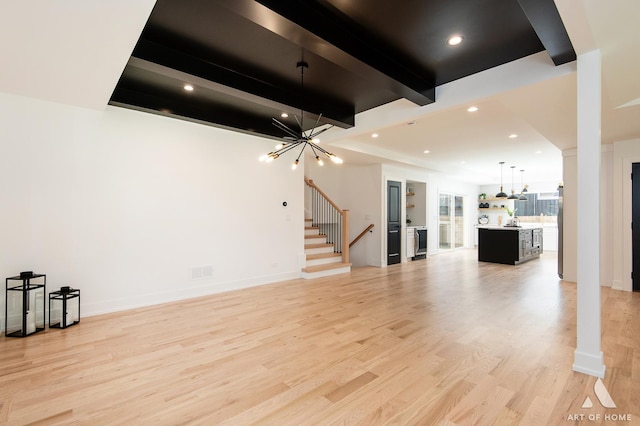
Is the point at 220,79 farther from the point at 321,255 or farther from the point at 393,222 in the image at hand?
the point at 393,222

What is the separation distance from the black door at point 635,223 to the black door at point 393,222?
4.45 meters

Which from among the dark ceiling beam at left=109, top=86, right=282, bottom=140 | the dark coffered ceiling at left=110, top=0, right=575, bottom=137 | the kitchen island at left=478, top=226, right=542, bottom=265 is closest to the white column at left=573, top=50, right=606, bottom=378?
the dark coffered ceiling at left=110, top=0, right=575, bottom=137

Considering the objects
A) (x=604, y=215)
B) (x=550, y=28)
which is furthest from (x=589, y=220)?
(x=604, y=215)

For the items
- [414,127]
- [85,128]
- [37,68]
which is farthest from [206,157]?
[414,127]

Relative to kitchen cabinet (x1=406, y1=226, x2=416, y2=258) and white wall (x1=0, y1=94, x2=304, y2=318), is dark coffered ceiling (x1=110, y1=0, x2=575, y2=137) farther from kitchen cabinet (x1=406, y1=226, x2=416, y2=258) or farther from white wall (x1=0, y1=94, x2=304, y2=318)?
kitchen cabinet (x1=406, y1=226, x2=416, y2=258)

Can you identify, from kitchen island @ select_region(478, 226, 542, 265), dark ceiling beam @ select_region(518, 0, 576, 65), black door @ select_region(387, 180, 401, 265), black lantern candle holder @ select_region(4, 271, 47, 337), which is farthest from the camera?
black door @ select_region(387, 180, 401, 265)

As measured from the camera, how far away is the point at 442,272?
22.7ft

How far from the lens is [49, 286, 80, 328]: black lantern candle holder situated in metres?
3.47

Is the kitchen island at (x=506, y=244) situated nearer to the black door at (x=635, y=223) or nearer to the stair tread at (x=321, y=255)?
the black door at (x=635, y=223)

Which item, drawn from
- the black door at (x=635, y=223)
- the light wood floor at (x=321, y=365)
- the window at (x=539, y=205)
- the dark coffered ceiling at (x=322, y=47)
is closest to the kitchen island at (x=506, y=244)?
Answer: the black door at (x=635, y=223)

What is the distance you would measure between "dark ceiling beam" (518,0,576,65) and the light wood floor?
2.73 meters

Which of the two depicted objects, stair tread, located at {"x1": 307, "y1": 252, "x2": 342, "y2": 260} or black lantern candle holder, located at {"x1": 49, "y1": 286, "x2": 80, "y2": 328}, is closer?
black lantern candle holder, located at {"x1": 49, "y1": 286, "x2": 80, "y2": 328}

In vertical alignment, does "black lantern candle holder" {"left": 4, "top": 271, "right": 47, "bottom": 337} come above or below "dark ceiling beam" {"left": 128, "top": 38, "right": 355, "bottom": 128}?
below

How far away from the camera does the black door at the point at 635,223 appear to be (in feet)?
16.9
